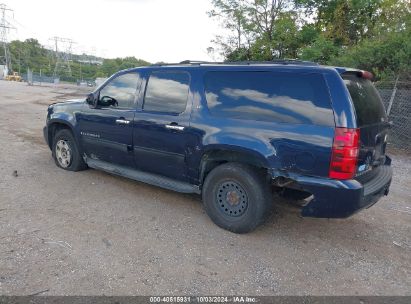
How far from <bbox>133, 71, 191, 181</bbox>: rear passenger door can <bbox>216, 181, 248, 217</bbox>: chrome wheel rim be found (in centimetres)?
58

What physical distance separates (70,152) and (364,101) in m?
4.53

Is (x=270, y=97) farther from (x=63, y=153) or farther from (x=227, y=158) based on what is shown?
(x=63, y=153)

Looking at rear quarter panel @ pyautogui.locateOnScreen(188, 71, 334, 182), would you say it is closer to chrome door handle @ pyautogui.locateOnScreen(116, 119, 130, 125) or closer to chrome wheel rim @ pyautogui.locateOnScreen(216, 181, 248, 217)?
chrome wheel rim @ pyautogui.locateOnScreen(216, 181, 248, 217)

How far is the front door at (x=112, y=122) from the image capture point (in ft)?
14.8

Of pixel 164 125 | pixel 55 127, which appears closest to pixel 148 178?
pixel 164 125

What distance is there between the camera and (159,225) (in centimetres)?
379

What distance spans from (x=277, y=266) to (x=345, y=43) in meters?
15.2

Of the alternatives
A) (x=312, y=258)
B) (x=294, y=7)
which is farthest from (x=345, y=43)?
(x=312, y=258)

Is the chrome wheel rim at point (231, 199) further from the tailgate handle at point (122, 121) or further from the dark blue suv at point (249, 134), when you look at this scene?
the tailgate handle at point (122, 121)

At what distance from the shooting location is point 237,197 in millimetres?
3674

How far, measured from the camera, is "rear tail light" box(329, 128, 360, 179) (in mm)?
2959

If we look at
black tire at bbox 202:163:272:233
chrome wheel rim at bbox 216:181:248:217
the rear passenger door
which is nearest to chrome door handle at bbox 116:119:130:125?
the rear passenger door

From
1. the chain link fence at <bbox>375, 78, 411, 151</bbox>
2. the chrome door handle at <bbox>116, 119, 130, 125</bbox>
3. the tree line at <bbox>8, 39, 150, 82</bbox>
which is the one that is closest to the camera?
the chrome door handle at <bbox>116, 119, 130, 125</bbox>

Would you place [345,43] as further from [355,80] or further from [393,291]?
[393,291]
